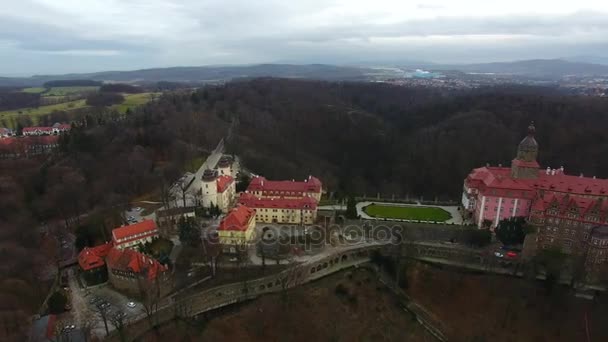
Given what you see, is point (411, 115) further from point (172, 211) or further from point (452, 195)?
point (172, 211)

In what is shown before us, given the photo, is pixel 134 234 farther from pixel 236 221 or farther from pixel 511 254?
pixel 511 254

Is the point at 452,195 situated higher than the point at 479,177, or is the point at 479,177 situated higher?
the point at 479,177

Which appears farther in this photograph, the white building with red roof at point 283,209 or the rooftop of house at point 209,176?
the rooftop of house at point 209,176

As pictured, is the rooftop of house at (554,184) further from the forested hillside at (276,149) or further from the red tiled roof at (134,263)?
the red tiled roof at (134,263)

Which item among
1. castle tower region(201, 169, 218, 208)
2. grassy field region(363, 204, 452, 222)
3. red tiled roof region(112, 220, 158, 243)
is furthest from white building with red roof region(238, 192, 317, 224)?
red tiled roof region(112, 220, 158, 243)

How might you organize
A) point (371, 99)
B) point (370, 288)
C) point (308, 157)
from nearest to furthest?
point (370, 288), point (308, 157), point (371, 99)

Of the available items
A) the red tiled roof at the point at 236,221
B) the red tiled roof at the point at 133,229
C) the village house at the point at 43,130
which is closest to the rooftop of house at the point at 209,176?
the red tiled roof at the point at 236,221

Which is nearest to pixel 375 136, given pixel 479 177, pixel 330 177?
pixel 330 177
